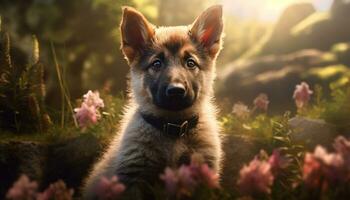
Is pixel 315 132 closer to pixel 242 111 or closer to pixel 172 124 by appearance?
pixel 242 111

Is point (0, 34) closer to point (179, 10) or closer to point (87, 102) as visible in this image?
point (87, 102)

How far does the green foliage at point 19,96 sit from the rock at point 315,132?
3939mm

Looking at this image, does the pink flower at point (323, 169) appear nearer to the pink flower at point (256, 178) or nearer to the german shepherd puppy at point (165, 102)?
the pink flower at point (256, 178)

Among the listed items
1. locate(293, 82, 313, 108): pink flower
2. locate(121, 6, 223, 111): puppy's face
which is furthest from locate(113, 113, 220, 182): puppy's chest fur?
locate(293, 82, 313, 108): pink flower

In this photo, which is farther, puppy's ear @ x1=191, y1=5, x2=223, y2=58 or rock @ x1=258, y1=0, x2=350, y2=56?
rock @ x1=258, y1=0, x2=350, y2=56

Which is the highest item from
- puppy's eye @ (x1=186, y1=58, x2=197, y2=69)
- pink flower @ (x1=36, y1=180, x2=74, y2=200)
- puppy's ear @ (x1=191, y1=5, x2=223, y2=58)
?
puppy's ear @ (x1=191, y1=5, x2=223, y2=58)

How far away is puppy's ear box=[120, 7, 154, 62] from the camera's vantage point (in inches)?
255

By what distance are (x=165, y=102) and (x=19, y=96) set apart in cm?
314

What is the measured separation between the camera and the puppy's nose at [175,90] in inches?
221

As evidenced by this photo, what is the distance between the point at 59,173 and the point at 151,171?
259 centimetres

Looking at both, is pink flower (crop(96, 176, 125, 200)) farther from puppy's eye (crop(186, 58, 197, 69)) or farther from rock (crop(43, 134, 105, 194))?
rock (crop(43, 134, 105, 194))

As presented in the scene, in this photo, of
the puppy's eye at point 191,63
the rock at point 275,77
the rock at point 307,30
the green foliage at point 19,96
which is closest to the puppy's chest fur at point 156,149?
the puppy's eye at point 191,63

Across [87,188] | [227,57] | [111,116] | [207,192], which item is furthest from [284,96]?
[227,57]

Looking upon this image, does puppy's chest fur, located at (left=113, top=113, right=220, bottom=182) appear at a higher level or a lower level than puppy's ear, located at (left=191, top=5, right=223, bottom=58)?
lower
